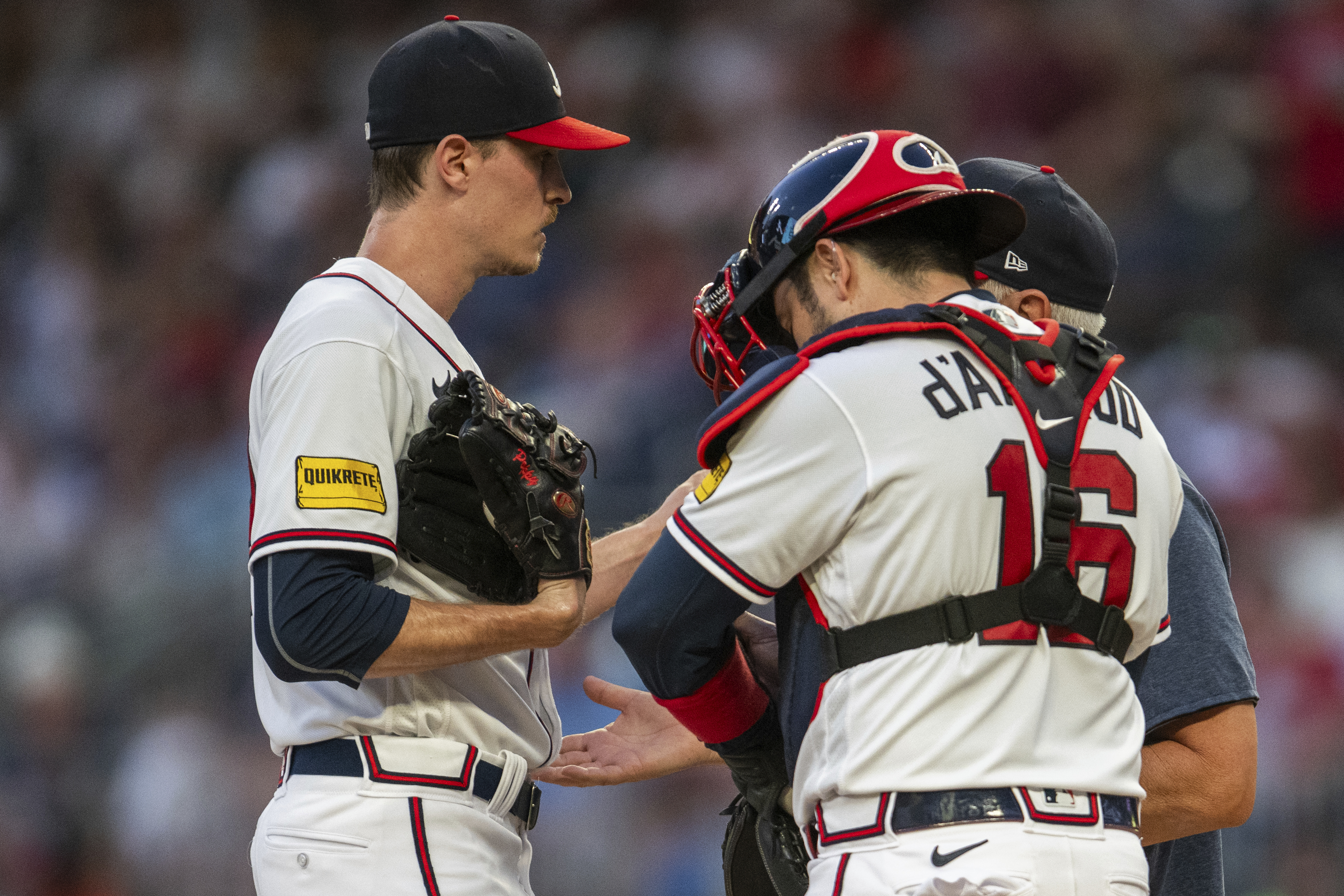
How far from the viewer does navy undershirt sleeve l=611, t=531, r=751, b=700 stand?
221cm

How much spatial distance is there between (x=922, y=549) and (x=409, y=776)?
0.97m

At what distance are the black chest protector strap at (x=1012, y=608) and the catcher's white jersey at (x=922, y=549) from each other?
0.04 ft

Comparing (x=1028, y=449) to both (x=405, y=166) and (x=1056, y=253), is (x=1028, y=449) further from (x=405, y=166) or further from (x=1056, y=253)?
(x=405, y=166)

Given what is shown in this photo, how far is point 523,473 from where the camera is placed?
2.47 meters

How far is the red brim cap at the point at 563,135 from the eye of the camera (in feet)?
9.34

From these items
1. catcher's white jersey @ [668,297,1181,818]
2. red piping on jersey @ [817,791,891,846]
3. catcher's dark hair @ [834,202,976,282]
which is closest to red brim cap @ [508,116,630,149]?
catcher's dark hair @ [834,202,976,282]

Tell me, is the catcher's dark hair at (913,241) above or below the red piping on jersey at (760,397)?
above

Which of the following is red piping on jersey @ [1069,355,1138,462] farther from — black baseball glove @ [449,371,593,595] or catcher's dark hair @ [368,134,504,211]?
catcher's dark hair @ [368,134,504,211]

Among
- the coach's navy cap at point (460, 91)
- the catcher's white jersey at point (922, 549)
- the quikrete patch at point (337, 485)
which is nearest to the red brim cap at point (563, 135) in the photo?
the coach's navy cap at point (460, 91)

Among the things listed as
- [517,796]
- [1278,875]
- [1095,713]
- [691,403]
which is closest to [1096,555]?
[1095,713]

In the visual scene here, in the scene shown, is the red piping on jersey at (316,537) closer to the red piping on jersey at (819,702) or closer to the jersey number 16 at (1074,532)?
the red piping on jersey at (819,702)

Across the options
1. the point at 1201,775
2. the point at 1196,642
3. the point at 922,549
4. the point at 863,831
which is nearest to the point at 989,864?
the point at 863,831

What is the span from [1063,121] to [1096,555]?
605 centimetres

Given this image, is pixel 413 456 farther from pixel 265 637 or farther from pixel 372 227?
pixel 372 227
